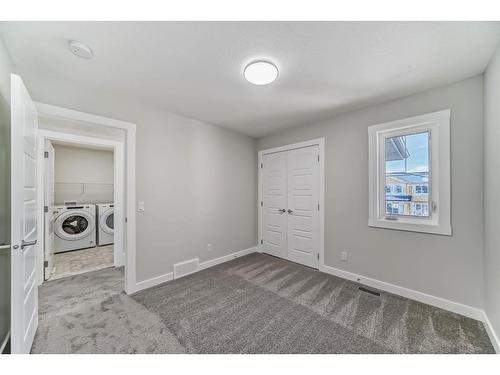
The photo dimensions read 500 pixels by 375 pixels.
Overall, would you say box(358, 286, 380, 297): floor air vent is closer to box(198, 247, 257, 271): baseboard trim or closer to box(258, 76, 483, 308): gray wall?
box(258, 76, 483, 308): gray wall

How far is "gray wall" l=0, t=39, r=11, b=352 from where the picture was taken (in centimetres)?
145

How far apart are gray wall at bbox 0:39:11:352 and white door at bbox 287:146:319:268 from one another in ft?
10.6

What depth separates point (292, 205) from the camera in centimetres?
346

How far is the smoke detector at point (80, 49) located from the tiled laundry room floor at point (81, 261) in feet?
9.56

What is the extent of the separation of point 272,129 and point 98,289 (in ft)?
11.1

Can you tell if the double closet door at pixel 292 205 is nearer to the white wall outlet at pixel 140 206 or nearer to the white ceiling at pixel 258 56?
the white ceiling at pixel 258 56

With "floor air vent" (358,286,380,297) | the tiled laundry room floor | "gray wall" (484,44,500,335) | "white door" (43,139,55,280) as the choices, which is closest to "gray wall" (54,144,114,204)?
the tiled laundry room floor

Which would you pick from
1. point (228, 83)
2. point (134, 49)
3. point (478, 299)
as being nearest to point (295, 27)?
point (228, 83)

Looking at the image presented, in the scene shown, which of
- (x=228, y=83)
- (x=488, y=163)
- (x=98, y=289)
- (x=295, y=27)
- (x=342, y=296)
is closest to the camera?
(x=295, y=27)

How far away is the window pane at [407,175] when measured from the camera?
7.30 feet

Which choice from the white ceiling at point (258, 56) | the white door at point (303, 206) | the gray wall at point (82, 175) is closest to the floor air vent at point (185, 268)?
the white door at point (303, 206)

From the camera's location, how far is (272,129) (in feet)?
11.5

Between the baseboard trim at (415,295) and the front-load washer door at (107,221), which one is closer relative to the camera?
the baseboard trim at (415,295)
